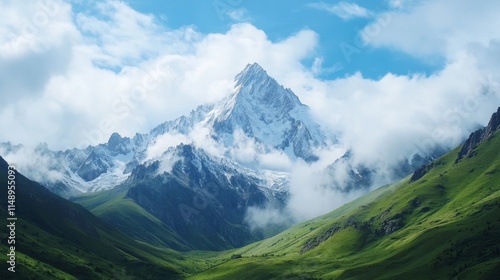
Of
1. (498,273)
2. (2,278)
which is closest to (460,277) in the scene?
(498,273)

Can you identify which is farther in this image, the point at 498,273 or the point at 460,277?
the point at 460,277

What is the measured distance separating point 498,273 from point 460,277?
15490 millimetres

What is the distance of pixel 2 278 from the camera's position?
655 ft

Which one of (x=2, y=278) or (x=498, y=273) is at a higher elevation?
(x=2, y=278)

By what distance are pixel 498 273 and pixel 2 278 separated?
7144 inches

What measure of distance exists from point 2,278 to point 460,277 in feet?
565

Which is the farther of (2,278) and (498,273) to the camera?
(2,278)

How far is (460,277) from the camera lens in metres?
195

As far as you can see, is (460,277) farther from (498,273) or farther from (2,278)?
(2,278)

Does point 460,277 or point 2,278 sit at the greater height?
point 2,278

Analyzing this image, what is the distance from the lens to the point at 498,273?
182 meters
